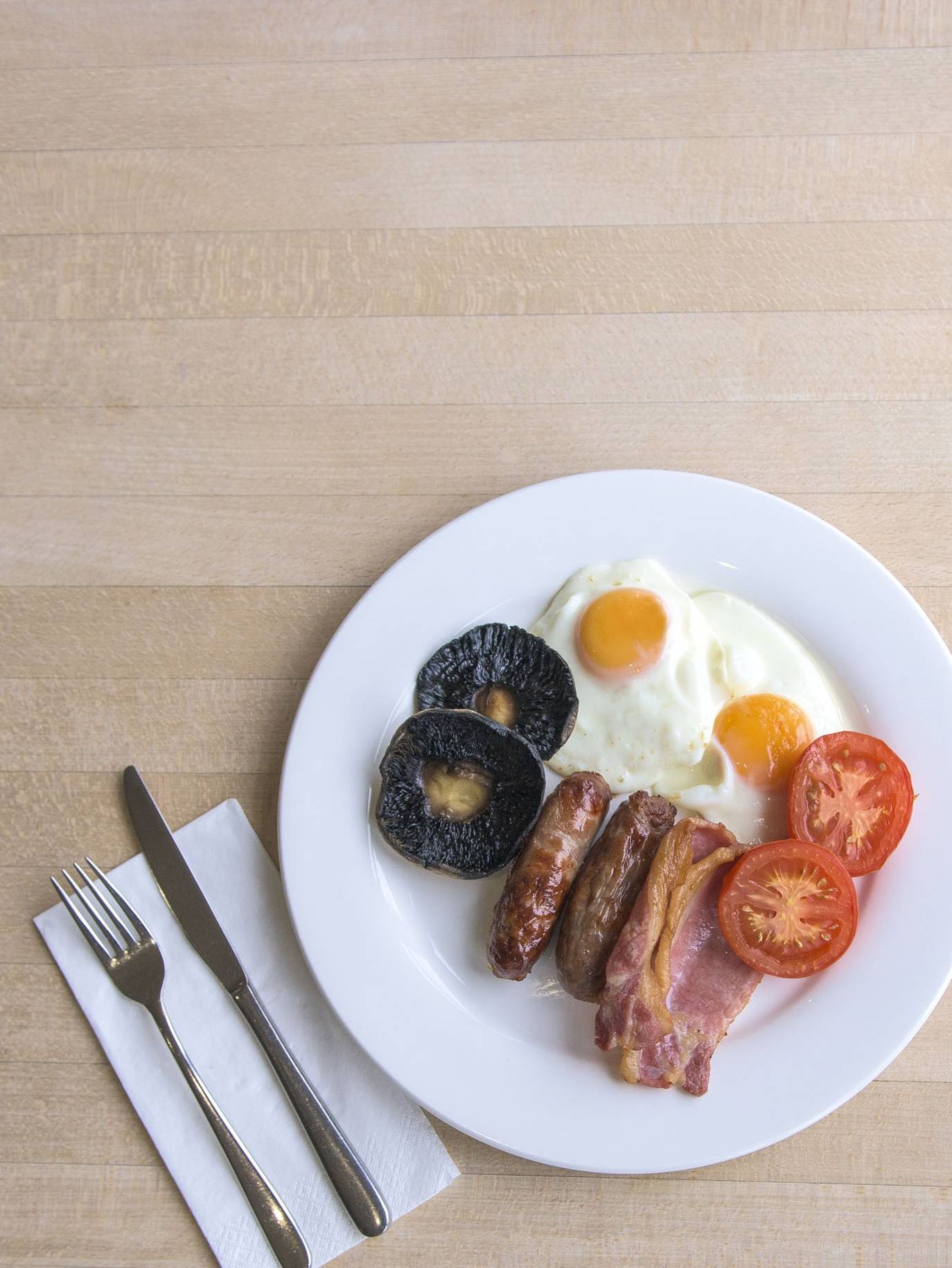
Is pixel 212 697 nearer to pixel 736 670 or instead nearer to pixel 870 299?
pixel 736 670

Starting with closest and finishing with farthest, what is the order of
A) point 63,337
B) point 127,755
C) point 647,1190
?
point 647,1190 < point 127,755 < point 63,337

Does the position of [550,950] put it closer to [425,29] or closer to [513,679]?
[513,679]

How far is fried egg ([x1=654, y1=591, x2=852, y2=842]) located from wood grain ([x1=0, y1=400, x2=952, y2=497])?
48 cm

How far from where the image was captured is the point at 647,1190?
8.41 ft

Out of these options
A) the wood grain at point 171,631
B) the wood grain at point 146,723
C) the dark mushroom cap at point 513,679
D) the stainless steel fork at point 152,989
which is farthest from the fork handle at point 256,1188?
the dark mushroom cap at point 513,679

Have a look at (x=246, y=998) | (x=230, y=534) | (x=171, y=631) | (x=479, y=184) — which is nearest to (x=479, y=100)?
(x=479, y=184)

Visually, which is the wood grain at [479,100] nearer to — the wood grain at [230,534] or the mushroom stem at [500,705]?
the wood grain at [230,534]

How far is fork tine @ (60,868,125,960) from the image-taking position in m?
2.66

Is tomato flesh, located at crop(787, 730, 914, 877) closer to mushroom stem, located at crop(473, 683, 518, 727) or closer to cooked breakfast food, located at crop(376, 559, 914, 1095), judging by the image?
cooked breakfast food, located at crop(376, 559, 914, 1095)

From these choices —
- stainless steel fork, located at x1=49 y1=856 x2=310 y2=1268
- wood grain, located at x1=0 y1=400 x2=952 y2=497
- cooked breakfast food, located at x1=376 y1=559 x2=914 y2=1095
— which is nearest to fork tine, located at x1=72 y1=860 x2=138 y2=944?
Answer: stainless steel fork, located at x1=49 y1=856 x2=310 y2=1268

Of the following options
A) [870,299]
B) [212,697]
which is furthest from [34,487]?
[870,299]

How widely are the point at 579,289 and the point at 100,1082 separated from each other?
2.60 m

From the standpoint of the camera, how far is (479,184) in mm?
2986

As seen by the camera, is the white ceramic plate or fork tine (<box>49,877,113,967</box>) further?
fork tine (<box>49,877,113,967</box>)
